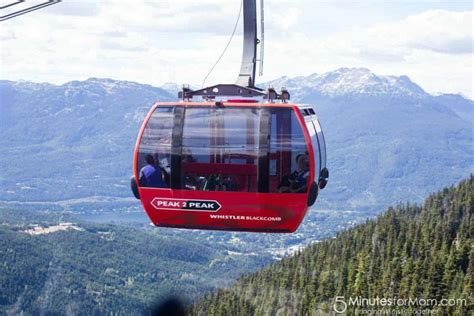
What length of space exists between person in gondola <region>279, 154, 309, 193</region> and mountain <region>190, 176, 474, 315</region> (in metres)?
83.0

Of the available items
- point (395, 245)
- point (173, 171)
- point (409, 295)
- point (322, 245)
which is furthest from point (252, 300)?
point (173, 171)

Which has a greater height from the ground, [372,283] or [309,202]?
[309,202]

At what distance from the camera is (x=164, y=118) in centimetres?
2303

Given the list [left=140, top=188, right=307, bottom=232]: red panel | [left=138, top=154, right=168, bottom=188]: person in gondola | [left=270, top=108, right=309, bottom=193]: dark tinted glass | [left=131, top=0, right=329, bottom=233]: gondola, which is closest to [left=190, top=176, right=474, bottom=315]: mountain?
[left=140, top=188, right=307, bottom=232]: red panel

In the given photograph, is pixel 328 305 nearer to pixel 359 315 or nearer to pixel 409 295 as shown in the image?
pixel 359 315

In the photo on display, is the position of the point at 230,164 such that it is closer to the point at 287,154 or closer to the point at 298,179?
the point at 287,154

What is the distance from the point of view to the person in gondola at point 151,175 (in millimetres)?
23297

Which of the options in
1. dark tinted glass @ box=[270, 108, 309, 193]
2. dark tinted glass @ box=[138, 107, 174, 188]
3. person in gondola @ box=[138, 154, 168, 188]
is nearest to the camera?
dark tinted glass @ box=[270, 108, 309, 193]

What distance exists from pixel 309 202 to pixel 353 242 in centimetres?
12865

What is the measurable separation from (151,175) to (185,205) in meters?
1.30

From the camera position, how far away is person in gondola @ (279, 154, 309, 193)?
73.3 ft

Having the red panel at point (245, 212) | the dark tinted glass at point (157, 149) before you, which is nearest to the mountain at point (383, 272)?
the red panel at point (245, 212)

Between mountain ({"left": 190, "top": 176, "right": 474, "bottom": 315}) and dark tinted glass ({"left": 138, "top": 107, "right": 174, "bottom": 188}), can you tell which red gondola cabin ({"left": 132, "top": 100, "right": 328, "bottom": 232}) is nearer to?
dark tinted glass ({"left": 138, "top": 107, "right": 174, "bottom": 188})

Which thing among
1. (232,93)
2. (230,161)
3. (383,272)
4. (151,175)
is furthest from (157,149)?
(383,272)
